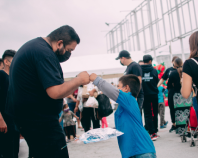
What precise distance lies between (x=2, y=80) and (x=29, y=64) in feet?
4.75

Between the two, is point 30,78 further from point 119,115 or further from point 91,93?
point 91,93

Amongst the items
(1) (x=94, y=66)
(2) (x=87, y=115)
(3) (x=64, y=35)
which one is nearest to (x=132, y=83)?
(3) (x=64, y=35)

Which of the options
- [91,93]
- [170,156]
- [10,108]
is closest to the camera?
[10,108]

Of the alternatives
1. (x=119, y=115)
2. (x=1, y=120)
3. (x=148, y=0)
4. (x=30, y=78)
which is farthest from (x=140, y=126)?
(x=148, y=0)

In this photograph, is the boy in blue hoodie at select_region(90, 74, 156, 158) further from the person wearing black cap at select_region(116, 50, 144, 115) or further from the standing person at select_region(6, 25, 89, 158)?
the person wearing black cap at select_region(116, 50, 144, 115)

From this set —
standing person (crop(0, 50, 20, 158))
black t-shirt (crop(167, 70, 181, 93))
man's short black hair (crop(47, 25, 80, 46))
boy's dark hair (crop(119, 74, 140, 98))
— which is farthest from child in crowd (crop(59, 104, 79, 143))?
man's short black hair (crop(47, 25, 80, 46))

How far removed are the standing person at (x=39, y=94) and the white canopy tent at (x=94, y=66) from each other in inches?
399

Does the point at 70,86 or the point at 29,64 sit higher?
the point at 29,64

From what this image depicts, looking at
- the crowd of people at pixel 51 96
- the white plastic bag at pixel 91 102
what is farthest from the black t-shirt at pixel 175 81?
the crowd of people at pixel 51 96

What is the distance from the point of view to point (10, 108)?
171cm

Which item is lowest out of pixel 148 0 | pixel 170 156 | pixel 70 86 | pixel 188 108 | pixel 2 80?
pixel 170 156

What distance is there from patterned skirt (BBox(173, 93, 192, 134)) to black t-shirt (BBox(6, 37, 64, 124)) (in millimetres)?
4183

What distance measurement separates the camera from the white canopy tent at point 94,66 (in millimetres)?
11992

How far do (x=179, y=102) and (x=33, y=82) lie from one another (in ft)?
14.4
